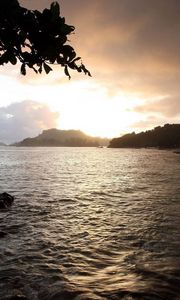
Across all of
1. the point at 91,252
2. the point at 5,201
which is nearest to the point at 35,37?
the point at 91,252

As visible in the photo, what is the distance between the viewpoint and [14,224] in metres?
18.8

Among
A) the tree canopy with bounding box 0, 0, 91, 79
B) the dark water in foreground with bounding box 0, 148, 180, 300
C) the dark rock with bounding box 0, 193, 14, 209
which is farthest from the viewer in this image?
the dark rock with bounding box 0, 193, 14, 209

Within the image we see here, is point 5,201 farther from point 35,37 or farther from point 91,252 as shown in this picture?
point 35,37

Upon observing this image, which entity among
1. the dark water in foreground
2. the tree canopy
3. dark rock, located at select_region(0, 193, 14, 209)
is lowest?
the dark water in foreground

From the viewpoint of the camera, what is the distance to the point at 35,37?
668 centimetres

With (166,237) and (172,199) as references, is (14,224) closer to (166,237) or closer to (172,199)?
(166,237)

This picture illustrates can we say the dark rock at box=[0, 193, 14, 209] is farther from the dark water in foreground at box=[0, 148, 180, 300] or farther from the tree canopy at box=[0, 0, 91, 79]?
the tree canopy at box=[0, 0, 91, 79]

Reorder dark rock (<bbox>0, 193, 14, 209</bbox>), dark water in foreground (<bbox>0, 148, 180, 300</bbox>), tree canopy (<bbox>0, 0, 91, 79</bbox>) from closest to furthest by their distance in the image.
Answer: tree canopy (<bbox>0, 0, 91, 79</bbox>) < dark water in foreground (<bbox>0, 148, 180, 300</bbox>) < dark rock (<bbox>0, 193, 14, 209</bbox>)

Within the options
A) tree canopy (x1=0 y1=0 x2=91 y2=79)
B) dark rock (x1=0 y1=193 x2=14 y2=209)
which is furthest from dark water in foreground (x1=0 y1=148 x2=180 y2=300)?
tree canopy (x1=0 y1=0 x2=91 y2=79)

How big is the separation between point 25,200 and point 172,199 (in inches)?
503

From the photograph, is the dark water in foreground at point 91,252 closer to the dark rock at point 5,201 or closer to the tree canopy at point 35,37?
the dark rock at point 5,201

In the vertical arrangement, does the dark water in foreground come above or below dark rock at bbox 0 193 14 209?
below

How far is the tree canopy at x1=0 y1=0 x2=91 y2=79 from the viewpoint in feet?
20.9

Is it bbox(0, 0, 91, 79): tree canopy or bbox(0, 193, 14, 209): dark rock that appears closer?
bbox(0, 0, 91, 79): tree canopy
